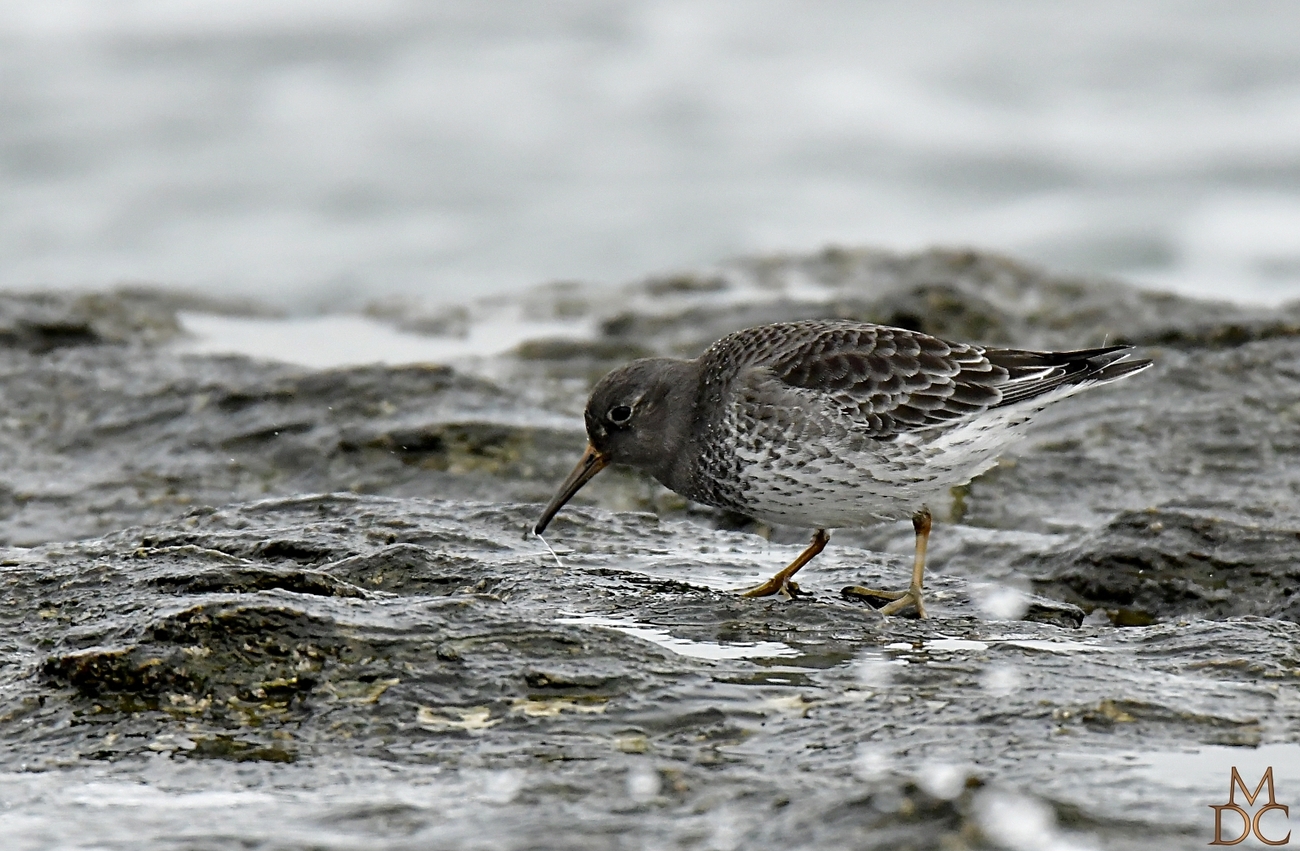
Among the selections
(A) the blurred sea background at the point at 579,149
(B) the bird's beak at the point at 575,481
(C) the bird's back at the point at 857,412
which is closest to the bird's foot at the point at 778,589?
(C) the bird's back at the point at 857,412

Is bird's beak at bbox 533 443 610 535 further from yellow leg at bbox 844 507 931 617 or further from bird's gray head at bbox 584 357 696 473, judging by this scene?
yellow leg at bbox 844 507 931 617

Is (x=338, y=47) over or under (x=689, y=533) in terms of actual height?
over

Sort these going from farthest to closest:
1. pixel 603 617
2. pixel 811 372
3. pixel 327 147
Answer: pixel 327 147, pixel 811 372, pixel 603 617

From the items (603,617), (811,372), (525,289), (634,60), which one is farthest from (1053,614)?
(634,60)

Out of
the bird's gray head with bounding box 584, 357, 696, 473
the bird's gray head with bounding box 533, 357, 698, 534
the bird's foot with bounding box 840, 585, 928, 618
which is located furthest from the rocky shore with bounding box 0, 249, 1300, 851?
the bird's gray head with bounding box 584, 357, 696, 473

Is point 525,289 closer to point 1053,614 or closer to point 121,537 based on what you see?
point 121,537

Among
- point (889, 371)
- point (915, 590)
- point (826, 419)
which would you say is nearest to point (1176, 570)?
point (915, 590)
